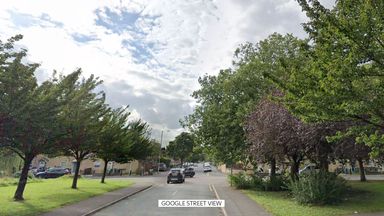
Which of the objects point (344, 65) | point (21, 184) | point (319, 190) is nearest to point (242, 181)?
point (319, 190)

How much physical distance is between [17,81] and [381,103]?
11.9 meters

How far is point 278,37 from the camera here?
34562 mm

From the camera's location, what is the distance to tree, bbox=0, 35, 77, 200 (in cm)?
1427

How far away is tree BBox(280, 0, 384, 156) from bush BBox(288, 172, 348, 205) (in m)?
7.46

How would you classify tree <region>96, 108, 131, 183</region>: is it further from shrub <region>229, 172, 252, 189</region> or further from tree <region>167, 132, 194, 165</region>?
tree <region>167, 132, 194, 165</region>

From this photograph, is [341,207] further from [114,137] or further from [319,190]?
[114,137]

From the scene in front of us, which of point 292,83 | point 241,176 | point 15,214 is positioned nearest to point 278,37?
point 241,176

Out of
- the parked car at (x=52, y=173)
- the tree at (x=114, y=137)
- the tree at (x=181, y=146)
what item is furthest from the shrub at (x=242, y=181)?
the tree at (x=181, y=146)

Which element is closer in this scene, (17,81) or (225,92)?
(17,81)

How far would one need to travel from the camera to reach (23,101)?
14.6 m

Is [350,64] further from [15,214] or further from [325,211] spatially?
[15,214]

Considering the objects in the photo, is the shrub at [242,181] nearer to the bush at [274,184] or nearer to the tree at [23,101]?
the bush at [274,184]

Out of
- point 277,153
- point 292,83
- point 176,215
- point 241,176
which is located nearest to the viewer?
point 292,83

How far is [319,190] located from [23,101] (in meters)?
13.0
